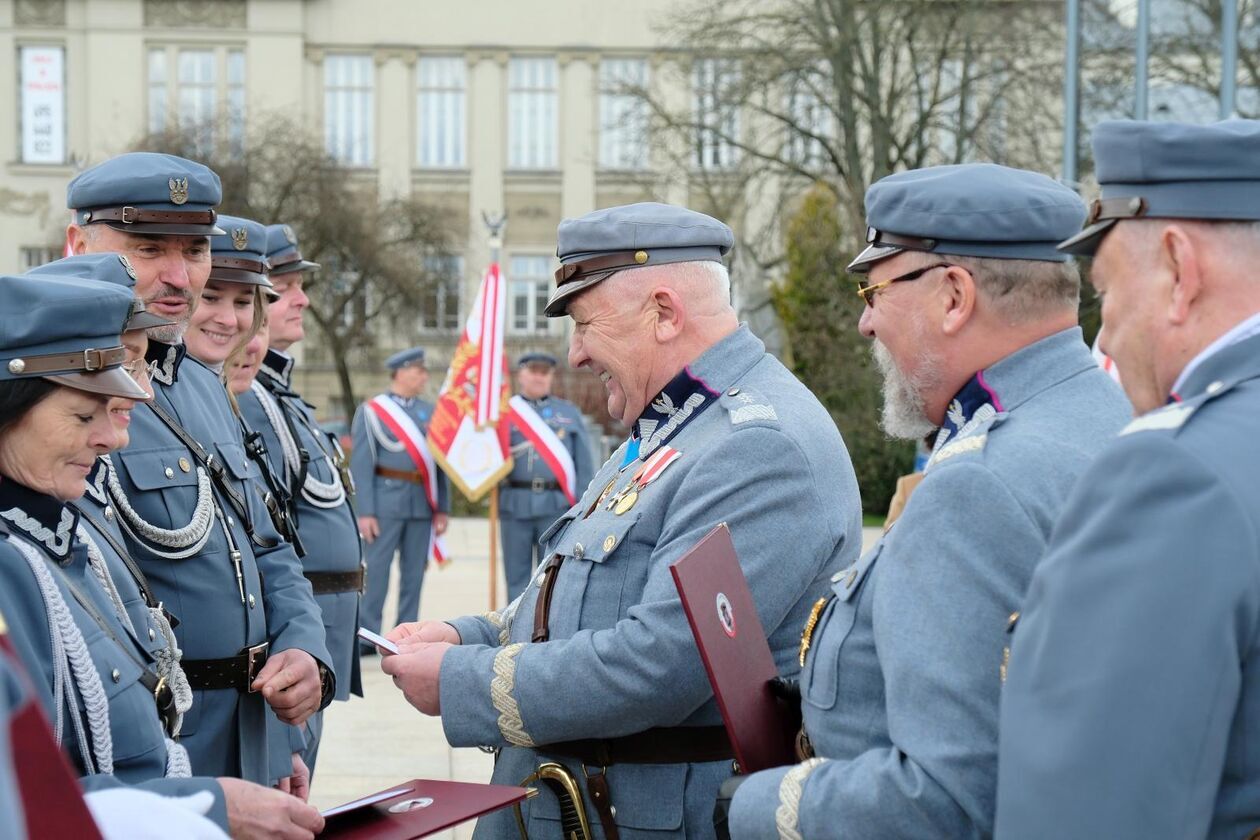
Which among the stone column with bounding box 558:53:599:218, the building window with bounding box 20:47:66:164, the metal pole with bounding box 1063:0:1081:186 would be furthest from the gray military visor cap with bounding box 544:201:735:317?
the building window with bounding box 20:47:66:164

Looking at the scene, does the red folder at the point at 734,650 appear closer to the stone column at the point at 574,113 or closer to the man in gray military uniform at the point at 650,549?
the man in gray military uniform at the point at 650,549

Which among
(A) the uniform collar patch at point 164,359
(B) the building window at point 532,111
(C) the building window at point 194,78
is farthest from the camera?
(B) the building window at point 532,111

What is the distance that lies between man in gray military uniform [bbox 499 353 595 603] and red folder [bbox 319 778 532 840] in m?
9.09

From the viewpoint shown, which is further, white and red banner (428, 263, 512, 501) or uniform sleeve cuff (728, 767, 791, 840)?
white and red banner (428, 263, 512, 501)

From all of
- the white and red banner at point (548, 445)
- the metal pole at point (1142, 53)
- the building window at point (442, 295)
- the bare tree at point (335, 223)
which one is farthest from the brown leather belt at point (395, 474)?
the building window at point (442, 295)

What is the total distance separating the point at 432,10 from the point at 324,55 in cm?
299

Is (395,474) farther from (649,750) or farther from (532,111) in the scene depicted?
(532,111)

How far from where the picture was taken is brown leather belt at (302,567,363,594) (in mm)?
5633

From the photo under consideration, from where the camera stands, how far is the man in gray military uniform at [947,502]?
1.96 metres

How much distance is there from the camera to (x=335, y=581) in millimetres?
5719

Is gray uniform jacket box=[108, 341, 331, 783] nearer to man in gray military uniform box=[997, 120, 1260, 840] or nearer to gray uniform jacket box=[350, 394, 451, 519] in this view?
man in gray military uniform box=[997, 120, 1260, 840]

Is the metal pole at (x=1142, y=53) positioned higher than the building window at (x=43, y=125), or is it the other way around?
the building window at (x=43, y=125)

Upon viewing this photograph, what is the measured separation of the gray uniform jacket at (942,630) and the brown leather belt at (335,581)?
12.0 feet

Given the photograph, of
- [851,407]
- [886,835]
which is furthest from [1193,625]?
[851,407]
